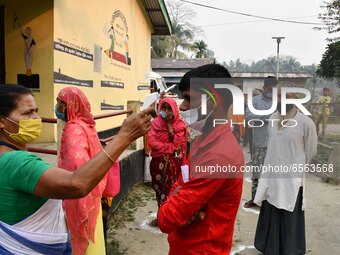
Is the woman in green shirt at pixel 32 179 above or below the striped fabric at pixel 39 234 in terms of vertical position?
above

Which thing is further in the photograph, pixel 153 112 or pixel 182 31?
pixel 182 31

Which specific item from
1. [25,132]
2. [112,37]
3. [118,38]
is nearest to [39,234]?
[25,132]

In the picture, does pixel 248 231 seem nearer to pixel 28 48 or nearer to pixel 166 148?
pixel 166 148

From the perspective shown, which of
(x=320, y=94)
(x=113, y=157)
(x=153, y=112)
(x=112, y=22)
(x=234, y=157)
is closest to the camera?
(x=113, y=157)

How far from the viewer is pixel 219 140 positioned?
1.80 m

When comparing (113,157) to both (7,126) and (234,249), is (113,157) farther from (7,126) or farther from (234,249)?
(234,249)

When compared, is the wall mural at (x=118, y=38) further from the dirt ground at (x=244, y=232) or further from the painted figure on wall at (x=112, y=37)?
the dirt ground at (x=244, y=232)

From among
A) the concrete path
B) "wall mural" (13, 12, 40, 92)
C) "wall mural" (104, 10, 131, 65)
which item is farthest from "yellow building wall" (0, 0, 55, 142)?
"wall mural" (104, 10, 131, 65)

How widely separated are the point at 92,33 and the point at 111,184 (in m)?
3.98

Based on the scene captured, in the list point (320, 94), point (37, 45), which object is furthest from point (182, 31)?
point (37, 45)

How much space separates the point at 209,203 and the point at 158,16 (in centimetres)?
1039

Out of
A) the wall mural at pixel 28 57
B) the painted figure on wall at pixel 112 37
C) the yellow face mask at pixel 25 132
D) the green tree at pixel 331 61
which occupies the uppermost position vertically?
the green tree at pixel 331 61

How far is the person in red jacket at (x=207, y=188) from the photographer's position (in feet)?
5.69

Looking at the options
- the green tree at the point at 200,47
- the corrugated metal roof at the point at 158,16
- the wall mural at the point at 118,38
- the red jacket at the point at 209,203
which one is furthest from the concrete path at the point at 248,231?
the green tree at the point at 200,47
